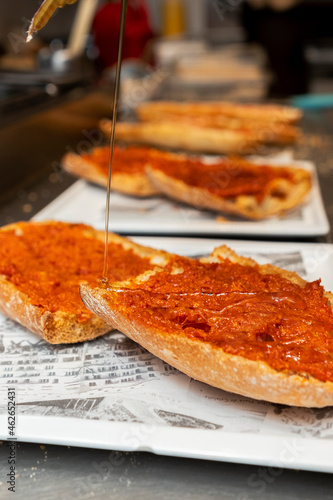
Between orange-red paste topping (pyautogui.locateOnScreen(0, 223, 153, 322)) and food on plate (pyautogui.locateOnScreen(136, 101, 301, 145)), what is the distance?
195cm

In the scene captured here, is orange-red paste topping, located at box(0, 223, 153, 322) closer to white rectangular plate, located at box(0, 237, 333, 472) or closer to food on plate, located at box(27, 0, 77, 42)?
white rectangular plate, located at box(0, 237, 333, 472)

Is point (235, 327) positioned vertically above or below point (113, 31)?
below

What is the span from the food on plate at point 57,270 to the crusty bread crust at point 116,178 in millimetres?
723

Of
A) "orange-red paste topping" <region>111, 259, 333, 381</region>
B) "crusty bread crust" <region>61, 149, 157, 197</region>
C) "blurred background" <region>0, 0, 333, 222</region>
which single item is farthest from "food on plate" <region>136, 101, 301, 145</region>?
"orange-red paste topping" <region>111, 259, 333, 381</region>

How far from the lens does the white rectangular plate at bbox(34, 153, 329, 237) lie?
2195mm

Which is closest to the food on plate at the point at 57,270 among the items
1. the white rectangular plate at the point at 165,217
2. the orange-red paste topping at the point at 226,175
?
the white rectangular plate at the point at 165,217

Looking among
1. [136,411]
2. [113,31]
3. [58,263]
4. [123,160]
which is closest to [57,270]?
[58,263]

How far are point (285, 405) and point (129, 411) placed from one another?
0.36 meters

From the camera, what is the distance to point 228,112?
13.9 ft

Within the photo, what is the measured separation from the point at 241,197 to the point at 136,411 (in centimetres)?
141

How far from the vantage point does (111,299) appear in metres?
1.34

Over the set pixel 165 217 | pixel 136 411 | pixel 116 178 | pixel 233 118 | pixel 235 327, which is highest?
pixel 233 118

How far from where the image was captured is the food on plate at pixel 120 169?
266 cm

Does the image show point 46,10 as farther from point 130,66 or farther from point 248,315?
point 130,66
